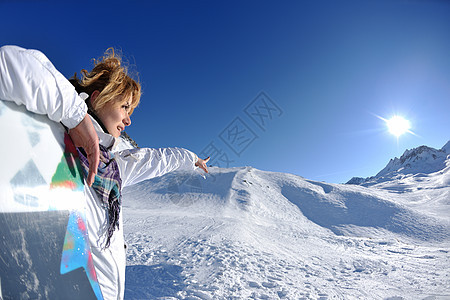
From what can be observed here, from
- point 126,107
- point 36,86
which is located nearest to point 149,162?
point 126,107

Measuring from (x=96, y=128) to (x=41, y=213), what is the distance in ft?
1.56

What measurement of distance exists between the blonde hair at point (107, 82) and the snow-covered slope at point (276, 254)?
3.46m

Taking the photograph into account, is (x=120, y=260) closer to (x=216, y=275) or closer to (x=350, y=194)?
(x=216, y=275)

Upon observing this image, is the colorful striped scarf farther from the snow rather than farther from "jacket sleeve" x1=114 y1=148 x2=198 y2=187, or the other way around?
the snow

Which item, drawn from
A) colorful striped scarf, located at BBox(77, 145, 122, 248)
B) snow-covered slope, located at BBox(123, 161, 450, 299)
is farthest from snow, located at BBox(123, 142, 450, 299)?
colorful striped scarf, located at BBox(77, 145, 122, 248)

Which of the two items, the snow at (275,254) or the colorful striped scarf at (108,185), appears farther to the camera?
the snow at (275,254)

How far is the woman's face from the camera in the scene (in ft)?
4.41

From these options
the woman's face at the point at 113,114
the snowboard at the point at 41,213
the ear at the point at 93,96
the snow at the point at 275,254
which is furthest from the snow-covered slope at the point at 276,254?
the ear at the point at 93,96

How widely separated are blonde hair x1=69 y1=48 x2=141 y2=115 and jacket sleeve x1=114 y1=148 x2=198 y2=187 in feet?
1.38

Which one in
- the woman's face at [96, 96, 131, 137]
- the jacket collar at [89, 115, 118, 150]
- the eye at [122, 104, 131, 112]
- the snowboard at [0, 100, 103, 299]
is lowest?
the snowboard at [0, 100, 103, 299]

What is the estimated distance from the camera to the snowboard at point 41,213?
2.55 feet

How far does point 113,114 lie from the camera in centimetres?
137

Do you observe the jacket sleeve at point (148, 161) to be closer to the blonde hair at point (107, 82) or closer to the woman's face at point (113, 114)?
the woman's face at point (113, 114)

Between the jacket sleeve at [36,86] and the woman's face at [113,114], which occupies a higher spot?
the woman's face at [113,114]
